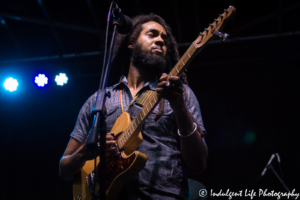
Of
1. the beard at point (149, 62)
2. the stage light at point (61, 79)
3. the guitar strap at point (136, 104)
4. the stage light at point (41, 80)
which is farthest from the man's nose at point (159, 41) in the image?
the stage light at point (41, 80)

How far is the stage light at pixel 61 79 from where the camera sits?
5.71 meters

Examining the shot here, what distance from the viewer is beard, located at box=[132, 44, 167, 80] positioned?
7.57ft

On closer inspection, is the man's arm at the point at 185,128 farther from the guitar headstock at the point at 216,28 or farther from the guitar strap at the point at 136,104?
the guitar strap at the point at 136,104

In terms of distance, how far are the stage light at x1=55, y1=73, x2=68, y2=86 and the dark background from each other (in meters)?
0.12

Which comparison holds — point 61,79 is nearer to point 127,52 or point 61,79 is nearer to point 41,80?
point 41,80

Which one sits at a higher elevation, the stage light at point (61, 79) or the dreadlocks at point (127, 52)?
the stage light at point (61, 79)

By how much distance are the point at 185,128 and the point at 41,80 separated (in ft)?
16.5

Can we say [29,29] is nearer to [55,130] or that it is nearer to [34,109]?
[34,109]

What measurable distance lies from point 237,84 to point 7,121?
5787mm

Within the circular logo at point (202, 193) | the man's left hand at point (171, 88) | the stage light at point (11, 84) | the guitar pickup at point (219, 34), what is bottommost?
the circular logo at point (202, 193)

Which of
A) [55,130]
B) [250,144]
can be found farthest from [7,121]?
[250,144]

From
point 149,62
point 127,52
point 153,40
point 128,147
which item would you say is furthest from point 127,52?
point 128,147

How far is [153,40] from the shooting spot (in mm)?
2445

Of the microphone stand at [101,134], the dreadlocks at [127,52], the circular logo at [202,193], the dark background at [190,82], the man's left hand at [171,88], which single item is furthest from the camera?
the dark background at [190,82]
